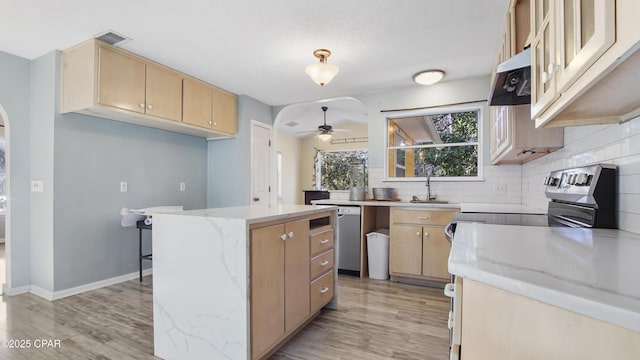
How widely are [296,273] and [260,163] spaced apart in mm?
2930

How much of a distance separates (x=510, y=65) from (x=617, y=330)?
1.27 m

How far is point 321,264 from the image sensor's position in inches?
94.6

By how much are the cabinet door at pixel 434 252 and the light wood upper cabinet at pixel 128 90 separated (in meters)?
2.94

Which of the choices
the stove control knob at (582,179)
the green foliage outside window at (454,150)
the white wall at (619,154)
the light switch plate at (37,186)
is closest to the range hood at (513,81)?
the white wall at (619,154)

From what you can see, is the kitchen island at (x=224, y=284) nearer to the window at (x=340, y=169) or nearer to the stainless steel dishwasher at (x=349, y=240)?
the stainless steel dishwasher at (x=349, y=240)

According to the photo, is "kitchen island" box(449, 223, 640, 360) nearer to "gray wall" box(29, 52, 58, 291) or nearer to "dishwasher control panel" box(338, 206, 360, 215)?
"dishwasher control panel" box(338, 206, 360, 215)

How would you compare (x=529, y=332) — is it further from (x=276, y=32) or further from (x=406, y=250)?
(x=406, y=250)

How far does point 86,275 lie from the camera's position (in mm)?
3105

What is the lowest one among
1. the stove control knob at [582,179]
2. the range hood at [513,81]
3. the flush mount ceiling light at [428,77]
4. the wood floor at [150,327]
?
the wood floor at [150,327]

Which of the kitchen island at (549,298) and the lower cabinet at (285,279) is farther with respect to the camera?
the lower cabinet at (285,279)

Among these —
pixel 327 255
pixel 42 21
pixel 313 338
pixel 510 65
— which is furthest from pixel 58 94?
pixel 510 65

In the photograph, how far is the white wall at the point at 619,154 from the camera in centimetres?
117

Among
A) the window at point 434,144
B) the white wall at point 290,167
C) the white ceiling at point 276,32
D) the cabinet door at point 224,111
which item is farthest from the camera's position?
the white wall at point 290,167

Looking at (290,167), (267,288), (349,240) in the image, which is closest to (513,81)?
(267,288)
